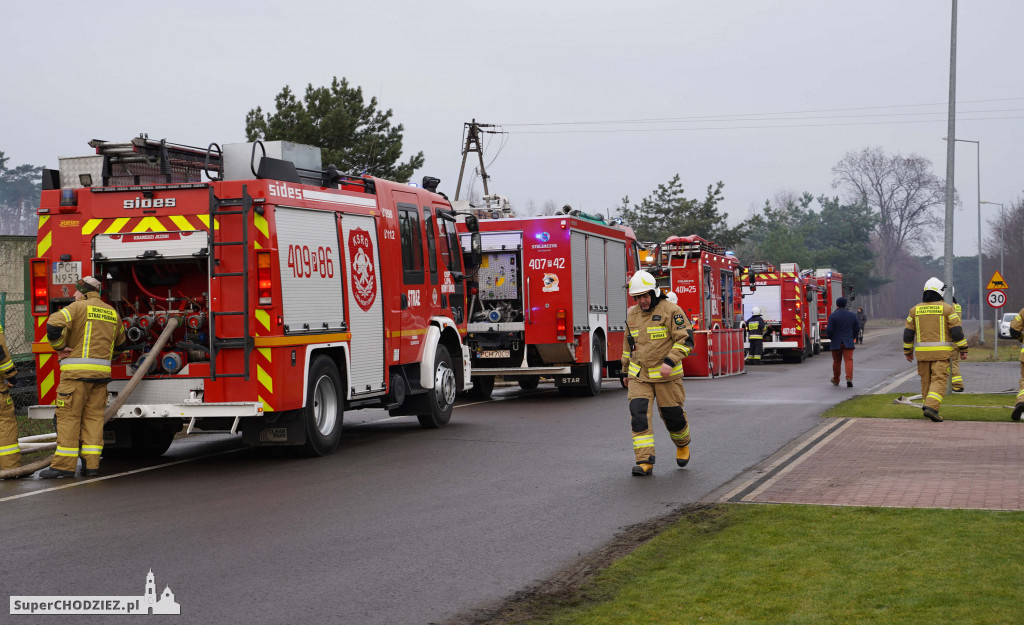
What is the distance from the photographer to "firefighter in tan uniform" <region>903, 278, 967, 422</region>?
1463cm

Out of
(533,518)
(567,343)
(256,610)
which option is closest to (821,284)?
(567,343)

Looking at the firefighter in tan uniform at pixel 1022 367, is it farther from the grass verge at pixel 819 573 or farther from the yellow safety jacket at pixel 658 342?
the grass verge at pixel 819 573

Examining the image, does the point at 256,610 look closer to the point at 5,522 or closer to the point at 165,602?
the point at 165,602

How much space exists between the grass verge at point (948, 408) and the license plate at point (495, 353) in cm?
540

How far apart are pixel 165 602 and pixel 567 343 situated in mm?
13401

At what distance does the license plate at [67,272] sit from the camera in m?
10.8

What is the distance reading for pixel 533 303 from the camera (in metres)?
18.9

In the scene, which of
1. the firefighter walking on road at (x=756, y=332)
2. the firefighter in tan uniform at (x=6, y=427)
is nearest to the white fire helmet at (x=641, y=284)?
the firefighter in tan uniform at (x=6, y=427)

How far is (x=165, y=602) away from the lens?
5793mm

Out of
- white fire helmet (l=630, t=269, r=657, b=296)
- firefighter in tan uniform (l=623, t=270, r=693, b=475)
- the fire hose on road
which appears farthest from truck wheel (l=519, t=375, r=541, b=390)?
the fire hose on road

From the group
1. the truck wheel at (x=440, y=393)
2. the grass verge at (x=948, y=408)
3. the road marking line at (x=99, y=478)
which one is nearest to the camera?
the road marking line at (x=99, y=478)

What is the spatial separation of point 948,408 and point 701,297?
1146 centimetres

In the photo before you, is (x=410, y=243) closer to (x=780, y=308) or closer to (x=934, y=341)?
(x=934, y=341)

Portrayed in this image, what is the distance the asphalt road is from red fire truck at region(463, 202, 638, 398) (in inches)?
172
